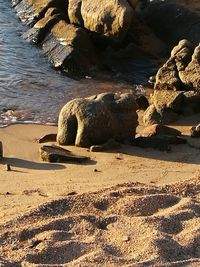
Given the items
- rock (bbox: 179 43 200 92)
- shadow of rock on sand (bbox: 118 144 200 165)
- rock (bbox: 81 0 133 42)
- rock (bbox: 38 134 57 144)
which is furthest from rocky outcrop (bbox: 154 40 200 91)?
rock (bbox: 38 134 57 144)

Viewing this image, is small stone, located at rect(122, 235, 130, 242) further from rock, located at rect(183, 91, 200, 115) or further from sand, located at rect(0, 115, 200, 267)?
rock, located at rect(183, 91, 200, 115)

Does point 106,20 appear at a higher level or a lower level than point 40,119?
higher

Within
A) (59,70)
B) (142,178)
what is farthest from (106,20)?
(142,178)

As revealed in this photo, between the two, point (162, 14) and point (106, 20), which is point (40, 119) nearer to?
point (106, 20)

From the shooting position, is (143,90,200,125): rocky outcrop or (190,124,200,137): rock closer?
(190,124,200,137): rock

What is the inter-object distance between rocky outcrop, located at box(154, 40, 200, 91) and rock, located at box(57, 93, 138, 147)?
2.19 m

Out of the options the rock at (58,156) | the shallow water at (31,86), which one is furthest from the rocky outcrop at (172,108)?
the rock at (58,156)

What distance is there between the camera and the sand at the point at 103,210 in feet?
16.1

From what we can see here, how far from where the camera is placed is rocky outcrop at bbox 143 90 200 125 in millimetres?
9703

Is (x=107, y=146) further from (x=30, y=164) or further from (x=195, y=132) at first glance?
(x=195, y=132)

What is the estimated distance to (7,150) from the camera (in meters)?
8.27

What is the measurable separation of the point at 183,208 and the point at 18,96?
239 inches

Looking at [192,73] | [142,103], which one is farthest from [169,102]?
[192,73]

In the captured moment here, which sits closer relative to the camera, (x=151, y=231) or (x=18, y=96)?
(x=151, y=231)
